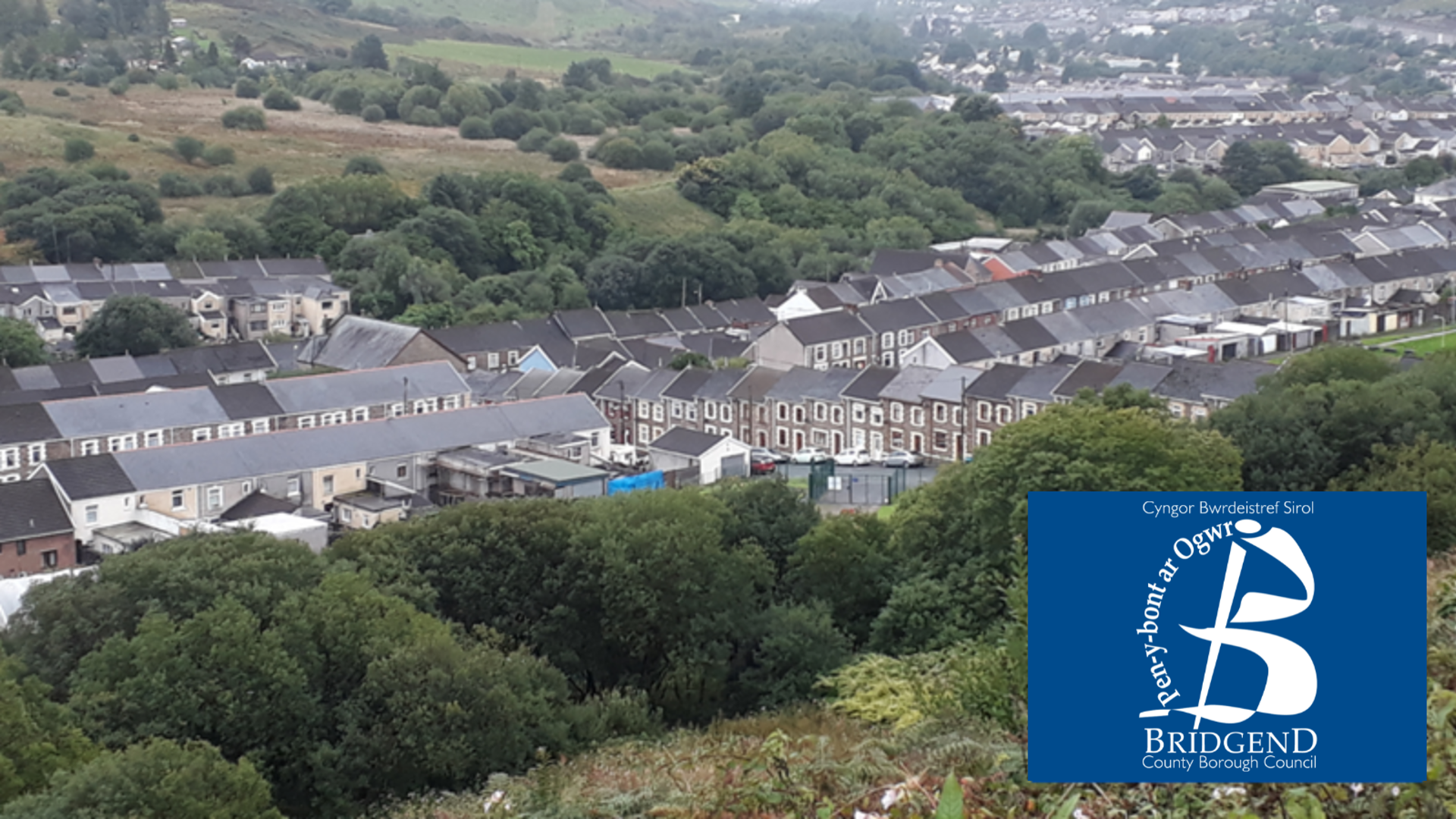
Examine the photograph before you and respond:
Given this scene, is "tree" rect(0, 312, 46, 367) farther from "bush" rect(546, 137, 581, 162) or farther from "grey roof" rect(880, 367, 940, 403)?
"bush" rect(546, 137, 581, 162)

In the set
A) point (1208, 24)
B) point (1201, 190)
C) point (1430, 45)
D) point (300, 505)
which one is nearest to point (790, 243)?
point (1201, 190)

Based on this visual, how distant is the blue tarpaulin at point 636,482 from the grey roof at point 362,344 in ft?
37.6

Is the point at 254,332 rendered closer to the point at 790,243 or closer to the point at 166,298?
the point at 166,298

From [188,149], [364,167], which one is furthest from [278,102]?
[364,167]

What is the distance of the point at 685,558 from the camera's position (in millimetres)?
15172

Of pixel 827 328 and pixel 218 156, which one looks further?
pixel 218 156

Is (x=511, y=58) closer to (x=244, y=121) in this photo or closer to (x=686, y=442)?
(x=244, y=121)

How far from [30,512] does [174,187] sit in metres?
33.7

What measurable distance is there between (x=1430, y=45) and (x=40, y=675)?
131 m

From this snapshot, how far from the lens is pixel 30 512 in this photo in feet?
72.8

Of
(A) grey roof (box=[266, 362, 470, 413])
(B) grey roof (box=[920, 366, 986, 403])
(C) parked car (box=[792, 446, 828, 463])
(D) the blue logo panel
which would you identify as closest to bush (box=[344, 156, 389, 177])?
(A) grey roof (box=[266, 362, 470, 413])

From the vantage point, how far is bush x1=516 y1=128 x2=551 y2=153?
66.9 meters

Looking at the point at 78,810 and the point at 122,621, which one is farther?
the point at 122,621

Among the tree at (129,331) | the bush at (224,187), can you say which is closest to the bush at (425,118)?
the bush at (224,187)
